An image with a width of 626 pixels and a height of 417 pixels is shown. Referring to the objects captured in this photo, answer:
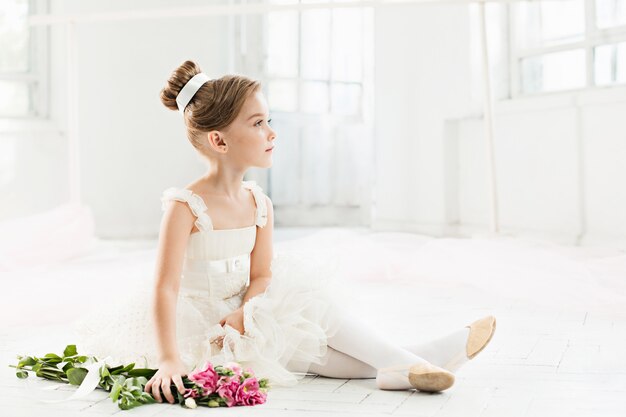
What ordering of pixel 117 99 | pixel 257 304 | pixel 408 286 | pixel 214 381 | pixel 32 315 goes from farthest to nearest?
pixel 117 99
pixel 408 286
pixel 32 315
pixel 257 304
pixel 214 381

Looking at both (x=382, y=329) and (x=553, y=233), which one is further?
(x=553, y=233)

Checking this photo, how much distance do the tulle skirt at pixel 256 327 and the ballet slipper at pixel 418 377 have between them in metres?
0.14

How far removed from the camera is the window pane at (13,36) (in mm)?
4516

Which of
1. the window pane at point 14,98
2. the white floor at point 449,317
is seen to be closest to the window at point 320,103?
the window pane at point 14,98

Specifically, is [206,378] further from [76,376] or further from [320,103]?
[320,103]

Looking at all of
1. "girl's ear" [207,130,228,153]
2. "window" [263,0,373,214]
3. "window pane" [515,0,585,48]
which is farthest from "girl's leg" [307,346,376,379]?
"window" [263,0,373,214]

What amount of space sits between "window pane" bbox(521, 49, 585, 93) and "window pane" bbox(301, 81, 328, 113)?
1515mm

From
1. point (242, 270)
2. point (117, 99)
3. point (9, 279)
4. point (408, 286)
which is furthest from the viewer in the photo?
point (117, 99)

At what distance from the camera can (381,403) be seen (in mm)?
1371

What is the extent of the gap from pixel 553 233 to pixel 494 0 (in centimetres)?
138

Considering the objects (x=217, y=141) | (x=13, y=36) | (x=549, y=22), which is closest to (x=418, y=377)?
(x=217, y=141)

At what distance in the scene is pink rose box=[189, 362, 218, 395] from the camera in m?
1.34

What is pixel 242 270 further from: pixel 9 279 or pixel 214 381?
pixel 9 279

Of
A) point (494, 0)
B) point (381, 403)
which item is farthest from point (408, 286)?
point (381, 403)
